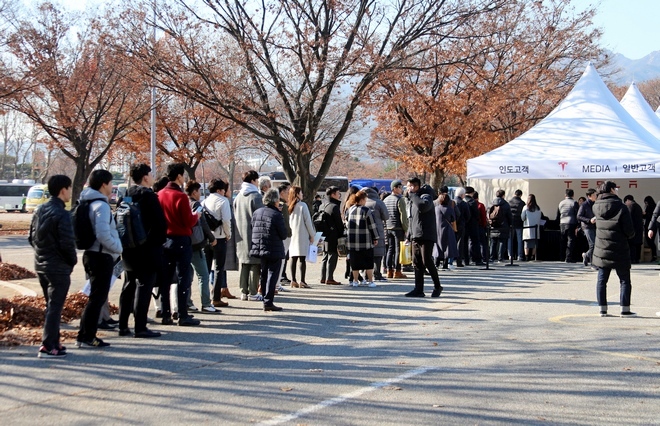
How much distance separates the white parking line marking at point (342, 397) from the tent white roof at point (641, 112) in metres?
18.8

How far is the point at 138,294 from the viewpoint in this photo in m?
9.03

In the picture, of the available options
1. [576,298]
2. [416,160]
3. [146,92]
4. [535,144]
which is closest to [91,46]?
[146,92]

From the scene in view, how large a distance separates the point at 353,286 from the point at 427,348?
6136 millimetres

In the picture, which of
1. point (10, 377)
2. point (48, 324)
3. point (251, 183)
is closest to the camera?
point (10, 377)

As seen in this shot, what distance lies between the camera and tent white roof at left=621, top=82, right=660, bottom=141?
24.5 meters

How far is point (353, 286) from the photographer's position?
48.5 feet

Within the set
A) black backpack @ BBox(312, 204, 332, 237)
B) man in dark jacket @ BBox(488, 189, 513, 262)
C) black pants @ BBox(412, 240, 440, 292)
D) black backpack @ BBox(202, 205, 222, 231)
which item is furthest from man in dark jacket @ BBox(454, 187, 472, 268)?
black backpack @ BBox(202, 205, 222, 231)

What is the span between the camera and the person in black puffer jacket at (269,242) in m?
11.2

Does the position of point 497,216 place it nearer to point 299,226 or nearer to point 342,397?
point 299,226

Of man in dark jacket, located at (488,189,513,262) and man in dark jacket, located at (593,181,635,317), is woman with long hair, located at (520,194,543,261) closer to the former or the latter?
man in dark jacket, located at (488,189,513,262)

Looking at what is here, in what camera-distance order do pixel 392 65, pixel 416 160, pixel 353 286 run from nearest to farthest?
pixel 353 286 → pixel 392 65 → pixel 416 160

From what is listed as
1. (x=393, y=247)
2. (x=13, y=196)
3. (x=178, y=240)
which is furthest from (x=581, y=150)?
(x=13, y=196)

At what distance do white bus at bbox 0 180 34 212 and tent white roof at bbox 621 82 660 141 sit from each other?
55.9 meters

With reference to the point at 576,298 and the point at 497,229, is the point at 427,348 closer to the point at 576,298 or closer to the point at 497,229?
the point at 576,298
